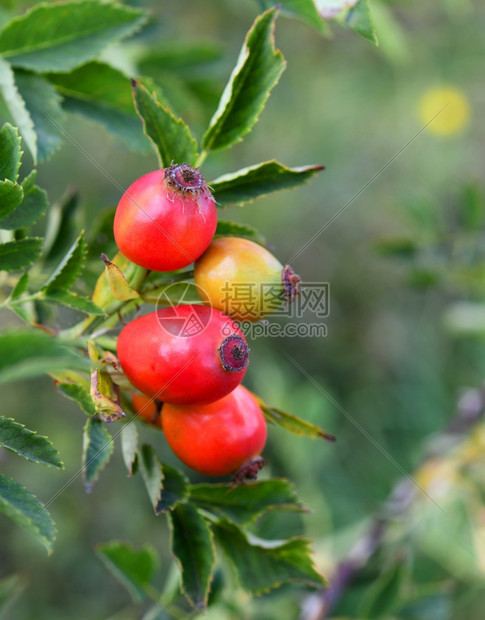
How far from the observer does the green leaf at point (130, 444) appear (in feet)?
3.60

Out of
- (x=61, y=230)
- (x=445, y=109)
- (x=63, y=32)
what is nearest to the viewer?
(x=63, y=32)

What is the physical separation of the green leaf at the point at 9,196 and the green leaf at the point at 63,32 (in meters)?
0.49

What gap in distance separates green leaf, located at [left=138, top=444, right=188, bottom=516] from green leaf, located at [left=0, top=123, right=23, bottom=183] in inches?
23.0

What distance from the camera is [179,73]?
6.81 feet

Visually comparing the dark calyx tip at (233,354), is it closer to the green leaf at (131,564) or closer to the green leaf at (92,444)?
the green leaf at (92,444)

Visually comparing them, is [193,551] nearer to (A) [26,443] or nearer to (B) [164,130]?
(A) [26,443]

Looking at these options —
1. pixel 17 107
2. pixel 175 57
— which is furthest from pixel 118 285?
pixel 175 57

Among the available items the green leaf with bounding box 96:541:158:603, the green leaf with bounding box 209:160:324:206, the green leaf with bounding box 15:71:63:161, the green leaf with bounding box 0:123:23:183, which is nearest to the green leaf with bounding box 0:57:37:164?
the green leaf with bounding box 15:71:63:161

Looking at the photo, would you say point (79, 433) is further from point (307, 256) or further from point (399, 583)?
point (399, 583)

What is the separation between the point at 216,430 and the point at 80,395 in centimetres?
27

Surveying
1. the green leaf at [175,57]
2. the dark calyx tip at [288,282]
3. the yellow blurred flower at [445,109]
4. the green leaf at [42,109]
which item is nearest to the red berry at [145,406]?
the dark calyx tip at [288,282]

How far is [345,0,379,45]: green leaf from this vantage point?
122 cm

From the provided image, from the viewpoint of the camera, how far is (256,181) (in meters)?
1.25

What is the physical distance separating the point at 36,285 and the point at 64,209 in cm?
26
